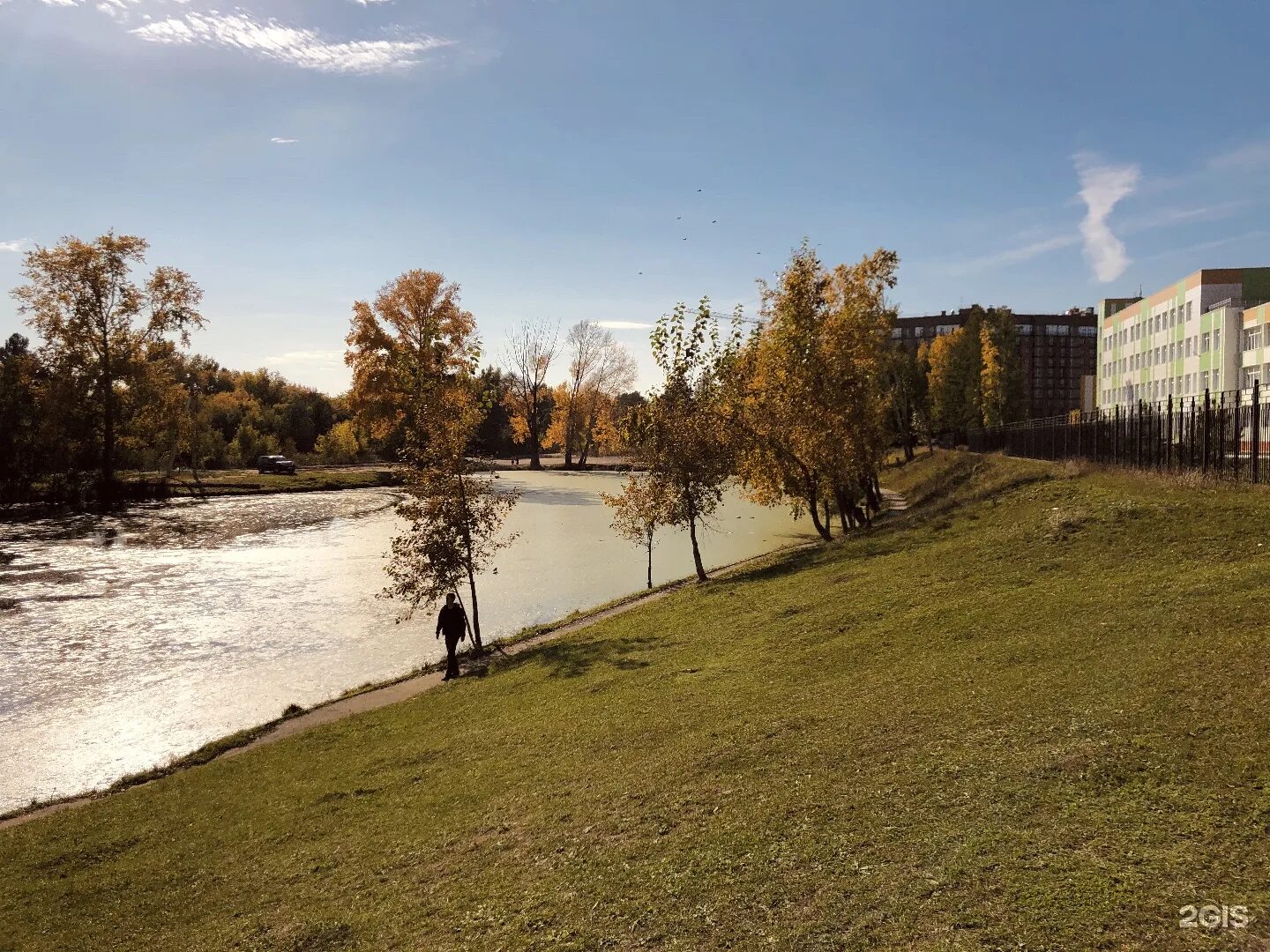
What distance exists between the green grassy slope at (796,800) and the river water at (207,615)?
4.00 meters

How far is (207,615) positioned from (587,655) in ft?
49.9

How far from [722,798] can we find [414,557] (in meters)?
15.9

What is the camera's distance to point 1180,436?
23.7m

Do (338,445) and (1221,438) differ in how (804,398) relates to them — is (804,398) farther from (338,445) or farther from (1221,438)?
(338,445)

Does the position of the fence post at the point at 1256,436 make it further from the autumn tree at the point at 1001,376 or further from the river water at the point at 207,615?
the autumn tree at the point at 1001,376

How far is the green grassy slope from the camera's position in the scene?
621 cm

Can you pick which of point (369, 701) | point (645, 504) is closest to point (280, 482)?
point (645, 504)

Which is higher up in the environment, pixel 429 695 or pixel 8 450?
pixel 8 450

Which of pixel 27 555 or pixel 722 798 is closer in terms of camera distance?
pixel 722 798

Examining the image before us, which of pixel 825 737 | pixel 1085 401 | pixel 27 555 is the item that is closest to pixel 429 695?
pixel 825 737

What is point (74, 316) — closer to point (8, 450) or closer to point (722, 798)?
point (8, 450)

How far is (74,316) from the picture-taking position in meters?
60.7

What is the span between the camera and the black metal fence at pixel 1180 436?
65.5ft

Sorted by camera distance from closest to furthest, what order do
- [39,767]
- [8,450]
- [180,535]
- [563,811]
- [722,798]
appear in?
[722,798] → [563,811] → [39,767] → [180,535] → [8,450]
